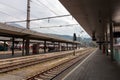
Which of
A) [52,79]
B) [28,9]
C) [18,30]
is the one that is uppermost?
[28,9]

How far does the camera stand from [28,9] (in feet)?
98.8

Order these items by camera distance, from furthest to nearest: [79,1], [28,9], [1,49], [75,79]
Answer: [1,49] < [28,9] < [79,1] < [75,79]

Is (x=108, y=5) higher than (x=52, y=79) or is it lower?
higher

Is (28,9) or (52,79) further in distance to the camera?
(28,9)

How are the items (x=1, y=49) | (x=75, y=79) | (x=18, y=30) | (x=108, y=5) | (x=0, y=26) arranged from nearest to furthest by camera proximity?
(x=75, y=79) < (x=108, y=5) < (x=0, y=26) < (x=18, y=30) < (x=1, y=49)

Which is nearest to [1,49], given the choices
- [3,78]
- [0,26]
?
[0,26]

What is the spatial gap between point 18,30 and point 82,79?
17.7 metres

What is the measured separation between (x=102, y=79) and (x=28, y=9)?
2053 centimetres

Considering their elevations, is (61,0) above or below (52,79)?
above

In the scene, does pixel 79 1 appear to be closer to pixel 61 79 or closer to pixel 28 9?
pixel 61 79


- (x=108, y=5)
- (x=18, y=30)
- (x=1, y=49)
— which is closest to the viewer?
(x=108, y=5)

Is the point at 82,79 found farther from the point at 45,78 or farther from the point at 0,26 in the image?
the point at 0,26

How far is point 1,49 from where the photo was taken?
6144cm

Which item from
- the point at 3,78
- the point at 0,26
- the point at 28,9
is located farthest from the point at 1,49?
the point at 3,78
